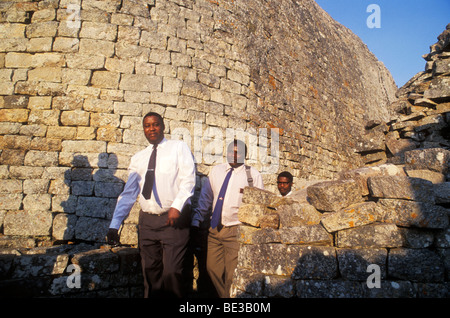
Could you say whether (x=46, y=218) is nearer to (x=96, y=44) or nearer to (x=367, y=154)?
(x=96, y=44)

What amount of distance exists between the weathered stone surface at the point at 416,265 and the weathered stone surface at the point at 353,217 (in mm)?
306

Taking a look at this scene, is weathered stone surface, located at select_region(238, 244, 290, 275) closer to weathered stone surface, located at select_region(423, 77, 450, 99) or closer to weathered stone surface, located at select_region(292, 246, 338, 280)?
weathered stone surface, located at select_region(292, 246, 338, 280)

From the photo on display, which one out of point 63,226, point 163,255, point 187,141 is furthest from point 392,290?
point 63,226

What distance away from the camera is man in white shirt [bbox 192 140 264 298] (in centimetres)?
328

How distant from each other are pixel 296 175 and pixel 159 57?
4386 millimetres

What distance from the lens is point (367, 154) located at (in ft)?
22.3

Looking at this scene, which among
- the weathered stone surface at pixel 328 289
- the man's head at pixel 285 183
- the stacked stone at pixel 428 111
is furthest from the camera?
the stacked stone at pixel 428 111

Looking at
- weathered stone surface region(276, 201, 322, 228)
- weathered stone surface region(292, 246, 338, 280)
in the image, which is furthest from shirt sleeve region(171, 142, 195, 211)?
weathered stone surface region(292, 246, 338, 280)

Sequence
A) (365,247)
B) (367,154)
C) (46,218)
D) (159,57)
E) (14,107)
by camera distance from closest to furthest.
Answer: (365,247) → (46,218) → (14,107) → (159,57) → (367,154)

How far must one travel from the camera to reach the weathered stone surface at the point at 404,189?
217cm

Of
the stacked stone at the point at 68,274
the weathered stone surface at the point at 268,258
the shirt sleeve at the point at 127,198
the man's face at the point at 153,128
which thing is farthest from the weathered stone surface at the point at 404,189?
the stacked stone at the point at 68,274

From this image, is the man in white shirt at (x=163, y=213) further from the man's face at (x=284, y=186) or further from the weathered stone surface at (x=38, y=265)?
the man's face at (x=284, y=186)

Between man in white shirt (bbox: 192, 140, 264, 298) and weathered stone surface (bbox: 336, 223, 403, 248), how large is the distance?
1.27 m
